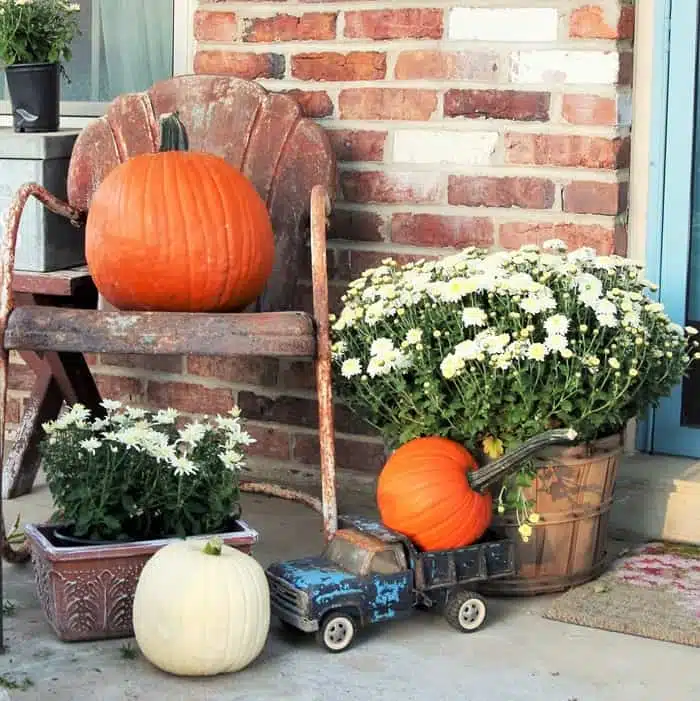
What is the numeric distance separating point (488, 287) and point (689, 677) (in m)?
0.80

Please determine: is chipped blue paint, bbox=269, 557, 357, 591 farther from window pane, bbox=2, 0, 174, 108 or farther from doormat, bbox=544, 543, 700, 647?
window pane, bbox=2, 0, 174, 108

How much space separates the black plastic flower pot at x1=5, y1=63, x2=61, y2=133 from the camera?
367cm

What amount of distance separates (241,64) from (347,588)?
1614mm

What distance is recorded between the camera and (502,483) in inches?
113

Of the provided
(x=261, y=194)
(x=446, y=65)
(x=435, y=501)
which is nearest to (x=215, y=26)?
(x=261, y=194)

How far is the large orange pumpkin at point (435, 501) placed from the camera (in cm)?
273

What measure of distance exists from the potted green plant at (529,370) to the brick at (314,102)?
0.72 meters

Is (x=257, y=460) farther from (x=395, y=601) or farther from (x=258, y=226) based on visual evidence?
(x=395, y=601)

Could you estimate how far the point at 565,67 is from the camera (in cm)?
330

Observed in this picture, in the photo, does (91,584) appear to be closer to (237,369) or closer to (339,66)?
(237,369)

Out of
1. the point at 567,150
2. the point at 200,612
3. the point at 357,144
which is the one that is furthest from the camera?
the point at 357,144

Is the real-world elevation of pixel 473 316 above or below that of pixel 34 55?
below

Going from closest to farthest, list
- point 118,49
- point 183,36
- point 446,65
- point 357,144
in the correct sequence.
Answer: point 446,65, point 357,144, point 183,36, point 118,49

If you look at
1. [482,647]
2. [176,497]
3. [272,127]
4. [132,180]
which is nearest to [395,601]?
[482,647]
